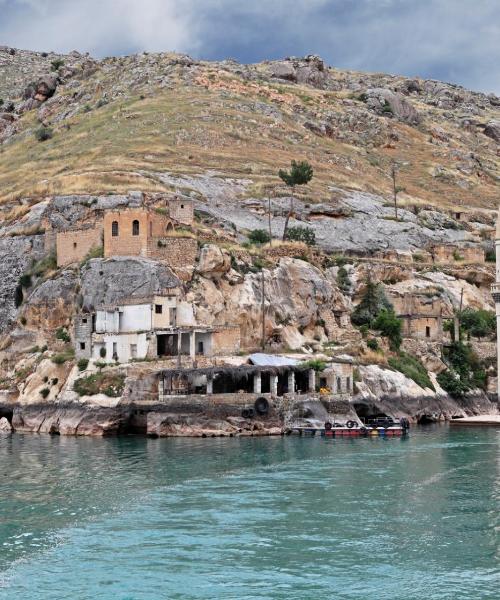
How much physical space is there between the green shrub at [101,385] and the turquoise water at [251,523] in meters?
11.0

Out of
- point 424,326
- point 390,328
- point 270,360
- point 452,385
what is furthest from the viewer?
point 424,326

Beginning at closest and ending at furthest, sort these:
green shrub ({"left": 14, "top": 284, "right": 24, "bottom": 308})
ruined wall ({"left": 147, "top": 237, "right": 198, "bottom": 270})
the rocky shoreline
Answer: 1. the rocky shoreline
2. ruined wall ({"left": 147, "top": 237, "right": 198, "bottom": 270})
3. green shrub ({"left": 14, "top": 284, "right": 24, "bottom": 308})

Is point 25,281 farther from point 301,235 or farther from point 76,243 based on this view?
point 301,235

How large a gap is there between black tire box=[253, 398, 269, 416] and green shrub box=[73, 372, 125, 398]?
8.53 meters

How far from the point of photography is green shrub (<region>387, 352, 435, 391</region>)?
6919cm

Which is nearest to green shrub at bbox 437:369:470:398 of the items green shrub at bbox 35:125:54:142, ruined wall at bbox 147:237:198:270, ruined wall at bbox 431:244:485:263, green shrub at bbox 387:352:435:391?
green shrub at bbox 387:352:435:391

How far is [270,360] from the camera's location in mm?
63438

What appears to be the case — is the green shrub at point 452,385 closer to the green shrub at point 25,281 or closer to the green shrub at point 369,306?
the green shrub at point 369,306

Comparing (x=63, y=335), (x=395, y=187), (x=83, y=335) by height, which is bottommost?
(x=83, y=335)

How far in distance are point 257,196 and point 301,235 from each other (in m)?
9.38

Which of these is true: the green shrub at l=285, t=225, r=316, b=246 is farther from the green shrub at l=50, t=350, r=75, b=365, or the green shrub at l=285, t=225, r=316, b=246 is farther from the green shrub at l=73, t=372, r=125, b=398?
the green shrub at l=73, t=372, r=125, b=398

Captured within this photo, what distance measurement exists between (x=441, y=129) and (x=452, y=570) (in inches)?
5193

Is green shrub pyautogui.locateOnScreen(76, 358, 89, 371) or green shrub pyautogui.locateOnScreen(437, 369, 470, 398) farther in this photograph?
green shrub pyautogui.locateOnScreen(437, 369, 470, 398)

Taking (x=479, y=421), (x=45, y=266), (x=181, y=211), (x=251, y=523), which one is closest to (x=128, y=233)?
(x=181, y=211)
